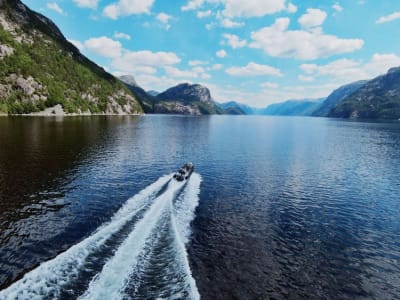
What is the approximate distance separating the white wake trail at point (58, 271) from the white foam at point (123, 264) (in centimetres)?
192

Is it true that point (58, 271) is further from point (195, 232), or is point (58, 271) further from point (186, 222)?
point (186, 222)

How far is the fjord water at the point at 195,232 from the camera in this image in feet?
58.8

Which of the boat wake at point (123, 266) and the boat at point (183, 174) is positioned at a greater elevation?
the boat at point (183, 174)

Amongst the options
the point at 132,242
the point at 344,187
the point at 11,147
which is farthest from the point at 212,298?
the point at 11,147

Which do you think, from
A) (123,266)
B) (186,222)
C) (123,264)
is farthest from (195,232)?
(123,266)

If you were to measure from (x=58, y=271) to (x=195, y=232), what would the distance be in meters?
12.6

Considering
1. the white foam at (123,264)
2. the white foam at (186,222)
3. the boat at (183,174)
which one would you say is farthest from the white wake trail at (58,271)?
the boat at (183,174)

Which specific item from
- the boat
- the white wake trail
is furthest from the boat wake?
the boat

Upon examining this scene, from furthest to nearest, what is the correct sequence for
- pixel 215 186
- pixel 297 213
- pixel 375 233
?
pixel 215 186
pixel 297 213
pixel 375 233

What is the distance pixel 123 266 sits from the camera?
61.2ft

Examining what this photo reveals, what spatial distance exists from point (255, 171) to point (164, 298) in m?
40.2

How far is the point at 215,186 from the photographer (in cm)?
4275

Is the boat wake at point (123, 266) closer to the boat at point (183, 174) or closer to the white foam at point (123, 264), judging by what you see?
the white foam at point (123, 264)

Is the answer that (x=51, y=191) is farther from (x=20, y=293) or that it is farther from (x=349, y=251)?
(x=349, y=251)
